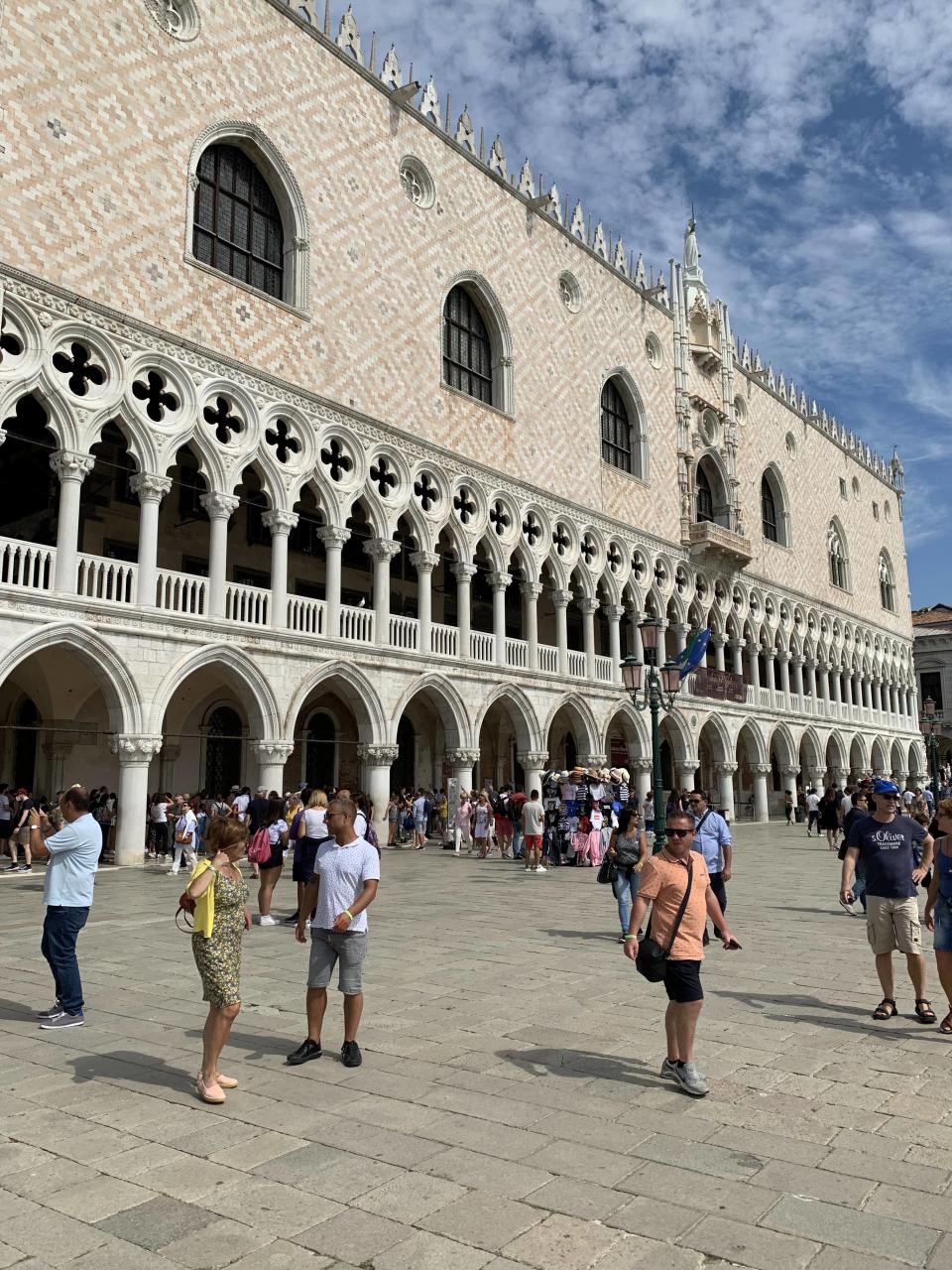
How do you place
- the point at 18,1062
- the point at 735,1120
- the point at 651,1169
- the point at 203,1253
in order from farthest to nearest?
the point at 18,1062
the point at 735,1120
the point at 651,1169
the point at 203,1253

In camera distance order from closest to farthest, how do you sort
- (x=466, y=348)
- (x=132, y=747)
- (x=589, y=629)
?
(x=132, y=747), (x=466, y=348), (x=589, y=629)

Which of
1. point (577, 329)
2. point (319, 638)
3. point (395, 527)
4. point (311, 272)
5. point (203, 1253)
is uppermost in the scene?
point (577, 329)

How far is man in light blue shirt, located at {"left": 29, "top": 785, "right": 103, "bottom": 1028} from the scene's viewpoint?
216 inches

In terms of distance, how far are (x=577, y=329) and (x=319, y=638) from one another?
12785 millimetres

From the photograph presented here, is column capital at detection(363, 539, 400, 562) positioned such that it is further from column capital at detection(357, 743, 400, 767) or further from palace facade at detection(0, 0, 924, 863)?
column capital at detection(357, 743, 400, 767)

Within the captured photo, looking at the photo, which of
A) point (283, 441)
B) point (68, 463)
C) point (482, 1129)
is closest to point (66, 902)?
point (482, 1129)

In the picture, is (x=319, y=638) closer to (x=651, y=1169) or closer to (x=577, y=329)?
(x=577, y=329)

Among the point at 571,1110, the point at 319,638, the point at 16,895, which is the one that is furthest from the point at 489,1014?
the point at 319,638

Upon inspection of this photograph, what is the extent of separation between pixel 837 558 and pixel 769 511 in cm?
632

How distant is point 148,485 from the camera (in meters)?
15.1

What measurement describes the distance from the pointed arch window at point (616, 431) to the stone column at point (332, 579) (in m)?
10.6

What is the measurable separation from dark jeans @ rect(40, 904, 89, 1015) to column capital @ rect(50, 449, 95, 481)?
32.7 ft

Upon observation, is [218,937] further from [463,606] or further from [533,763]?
[533,763]

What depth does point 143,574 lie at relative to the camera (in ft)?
Result: 48.5
